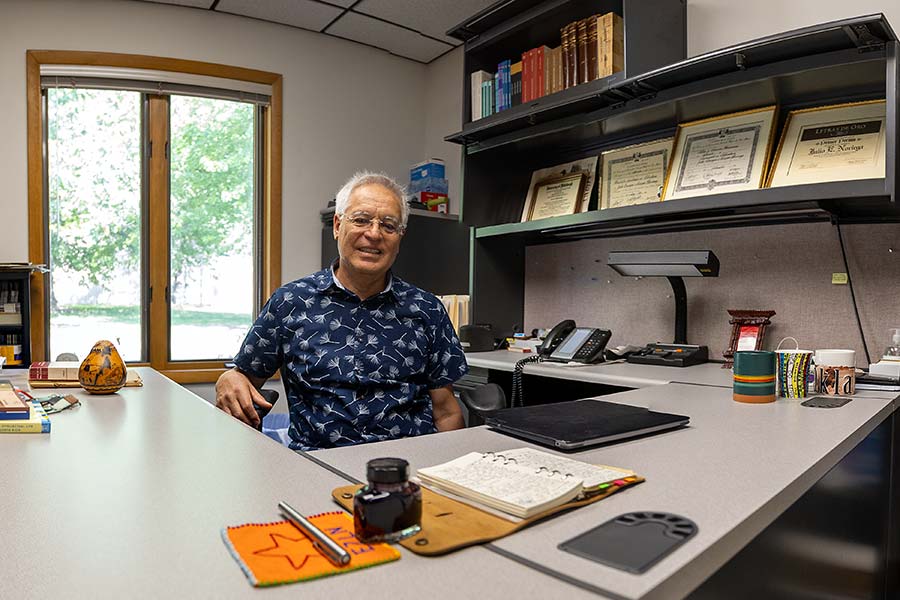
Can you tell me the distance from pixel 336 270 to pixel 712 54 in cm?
132

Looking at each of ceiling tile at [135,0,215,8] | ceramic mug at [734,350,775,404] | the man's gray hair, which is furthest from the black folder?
ceiling tile at [135,0,215,8]

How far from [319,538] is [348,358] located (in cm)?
99

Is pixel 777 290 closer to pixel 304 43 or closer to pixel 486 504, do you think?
pixel 486 504

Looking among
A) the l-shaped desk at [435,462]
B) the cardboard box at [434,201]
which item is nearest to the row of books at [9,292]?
the l-shaped desk at [435,462]

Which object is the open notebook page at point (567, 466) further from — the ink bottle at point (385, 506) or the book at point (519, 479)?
the ink bottle at point (385, 506)

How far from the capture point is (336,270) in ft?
5.84

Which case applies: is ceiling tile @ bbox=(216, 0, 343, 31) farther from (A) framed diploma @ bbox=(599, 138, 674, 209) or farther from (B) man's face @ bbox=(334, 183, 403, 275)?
(B) man's face @ bbox=(334, 183, 403, 275)

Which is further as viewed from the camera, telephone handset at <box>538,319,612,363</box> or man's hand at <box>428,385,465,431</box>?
telephone handset at <box>538,319,612,363</box>

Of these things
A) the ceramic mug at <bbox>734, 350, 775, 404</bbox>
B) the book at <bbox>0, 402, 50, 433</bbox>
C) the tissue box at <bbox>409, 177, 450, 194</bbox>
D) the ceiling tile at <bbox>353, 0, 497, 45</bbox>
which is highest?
the ceiling tile at <bbox>353, 0, 497, 45</bbox>

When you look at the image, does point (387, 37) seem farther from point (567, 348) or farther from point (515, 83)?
point (567, 348)

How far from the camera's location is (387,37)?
3.99 m

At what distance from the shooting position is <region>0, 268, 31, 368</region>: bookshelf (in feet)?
10.5

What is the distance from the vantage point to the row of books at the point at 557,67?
236 centimetres

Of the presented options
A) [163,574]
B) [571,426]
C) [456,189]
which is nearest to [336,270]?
[571,426]
